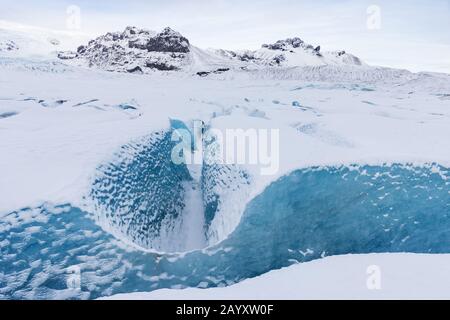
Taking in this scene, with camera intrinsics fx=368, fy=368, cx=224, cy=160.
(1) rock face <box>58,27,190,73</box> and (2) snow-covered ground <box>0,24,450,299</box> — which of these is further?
(1) rock face <box>58,27,190,73</box>

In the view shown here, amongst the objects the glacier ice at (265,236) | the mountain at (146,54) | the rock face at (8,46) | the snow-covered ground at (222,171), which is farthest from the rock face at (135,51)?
the glacier ice at (265,236)

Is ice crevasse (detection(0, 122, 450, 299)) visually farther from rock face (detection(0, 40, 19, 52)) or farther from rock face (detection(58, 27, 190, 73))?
rock face (detection(0, 40, 19, 52))

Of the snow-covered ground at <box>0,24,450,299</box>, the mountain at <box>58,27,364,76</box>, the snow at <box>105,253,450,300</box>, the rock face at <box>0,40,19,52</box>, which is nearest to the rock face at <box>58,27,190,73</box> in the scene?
the mountain at <box>58,27,364,76</box>

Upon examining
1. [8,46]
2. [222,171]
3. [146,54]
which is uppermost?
[8,46]

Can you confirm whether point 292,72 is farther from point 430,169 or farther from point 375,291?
point 375,291

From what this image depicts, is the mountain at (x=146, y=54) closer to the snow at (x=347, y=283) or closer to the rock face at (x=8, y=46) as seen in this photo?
the rock face at (x=8, y=46)

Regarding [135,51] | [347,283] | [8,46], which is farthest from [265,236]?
[8,46]

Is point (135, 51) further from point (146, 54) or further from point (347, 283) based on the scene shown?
point (347, 283)
